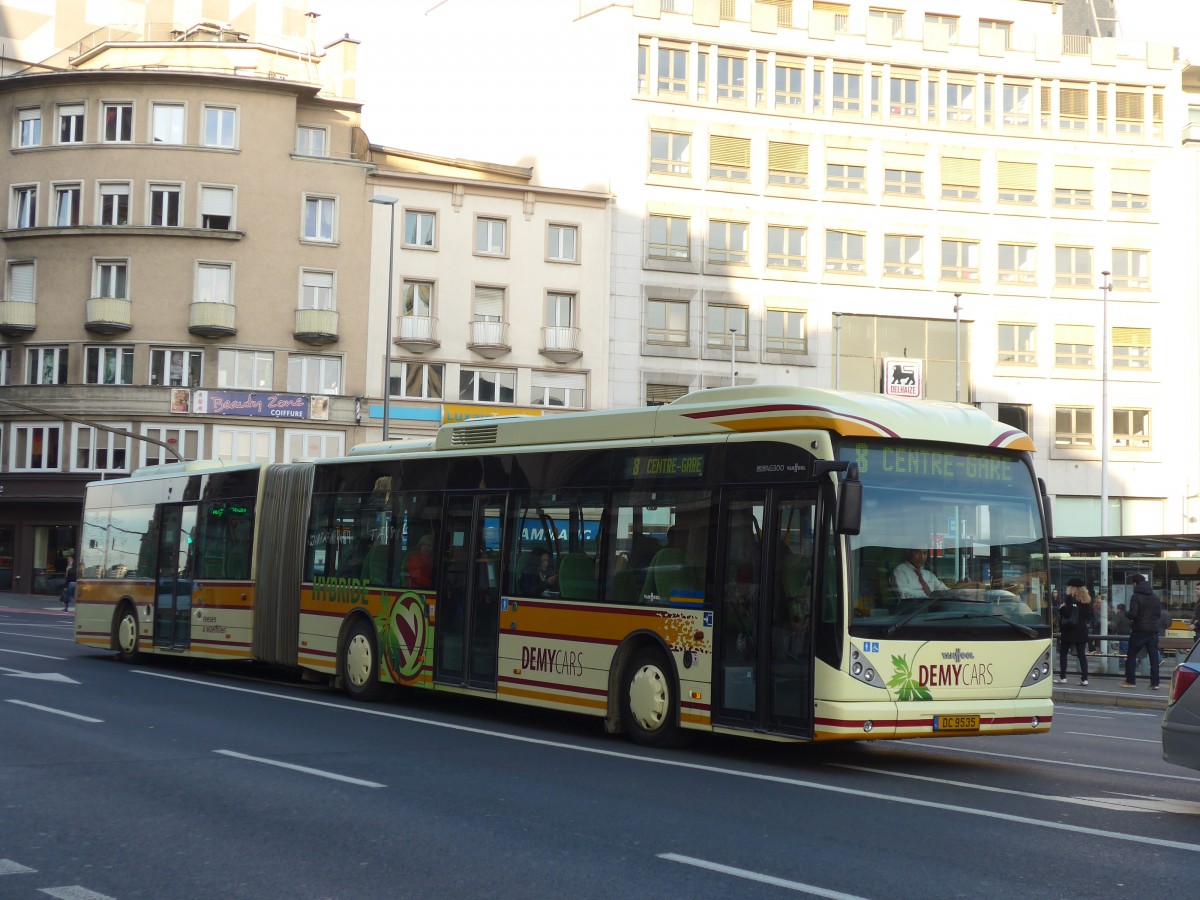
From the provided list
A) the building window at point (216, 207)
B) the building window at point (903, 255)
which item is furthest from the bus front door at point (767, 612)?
the building window at point (903, 255)

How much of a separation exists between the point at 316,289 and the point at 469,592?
40740mm

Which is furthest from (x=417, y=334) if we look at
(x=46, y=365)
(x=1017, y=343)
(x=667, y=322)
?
(x=1017, y=343)

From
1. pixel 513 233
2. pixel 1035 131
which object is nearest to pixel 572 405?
pixel 513 233

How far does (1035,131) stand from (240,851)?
58854mm

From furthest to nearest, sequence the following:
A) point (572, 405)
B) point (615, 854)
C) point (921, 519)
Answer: point (572, 405) → point (921, 519) → point (615, 854)

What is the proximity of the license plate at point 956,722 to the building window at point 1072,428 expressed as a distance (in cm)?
5079

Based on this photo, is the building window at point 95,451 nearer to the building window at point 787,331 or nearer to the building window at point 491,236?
the building window at point 491,236

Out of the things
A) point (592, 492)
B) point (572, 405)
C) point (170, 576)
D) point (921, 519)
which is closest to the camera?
point (921, 519)

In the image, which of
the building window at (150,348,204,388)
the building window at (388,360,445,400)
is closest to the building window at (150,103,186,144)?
the building window at (150,348,204,388)

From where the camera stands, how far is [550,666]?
14938mm

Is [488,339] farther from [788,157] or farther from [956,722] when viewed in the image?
[956,722]

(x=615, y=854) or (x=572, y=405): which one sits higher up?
(x=572, y=405)

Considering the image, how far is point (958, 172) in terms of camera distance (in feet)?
200

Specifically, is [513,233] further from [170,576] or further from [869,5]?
Answer: [170,576]
